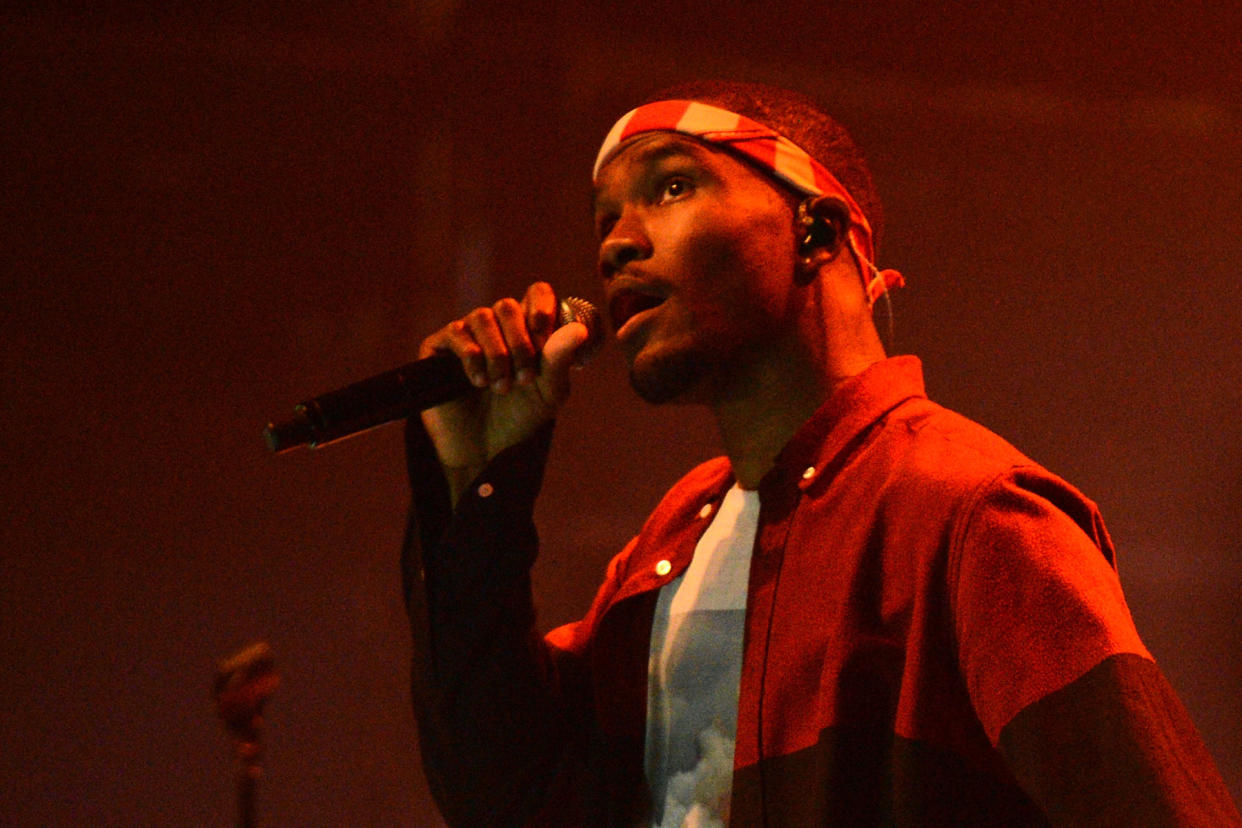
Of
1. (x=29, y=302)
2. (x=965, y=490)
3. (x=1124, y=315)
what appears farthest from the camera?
(x=29, y=302)

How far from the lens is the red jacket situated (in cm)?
91

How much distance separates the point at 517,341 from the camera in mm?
1237

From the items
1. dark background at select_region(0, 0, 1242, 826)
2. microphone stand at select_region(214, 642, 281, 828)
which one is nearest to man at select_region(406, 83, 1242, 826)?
microphone stand at select_region(214, 642, 281, 828)

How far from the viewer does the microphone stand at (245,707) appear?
3.76 ft

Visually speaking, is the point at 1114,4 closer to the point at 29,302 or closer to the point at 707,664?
the point at 707,664

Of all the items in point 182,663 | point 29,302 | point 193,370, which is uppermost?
point 29,302

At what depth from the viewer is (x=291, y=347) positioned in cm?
230

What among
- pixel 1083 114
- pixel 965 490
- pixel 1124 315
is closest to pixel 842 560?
pixel 965 490

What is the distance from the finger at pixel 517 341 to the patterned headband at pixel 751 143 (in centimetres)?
24

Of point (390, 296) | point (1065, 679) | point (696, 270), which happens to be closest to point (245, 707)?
point (696, 270)

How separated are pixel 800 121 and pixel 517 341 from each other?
419 mm

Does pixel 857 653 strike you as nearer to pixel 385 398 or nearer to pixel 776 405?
pixel 776 405

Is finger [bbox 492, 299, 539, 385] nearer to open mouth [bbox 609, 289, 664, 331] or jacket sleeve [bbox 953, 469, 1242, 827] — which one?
open mouth [bbox 609, 289, 664, 331]

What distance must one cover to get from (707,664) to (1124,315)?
1214mm
